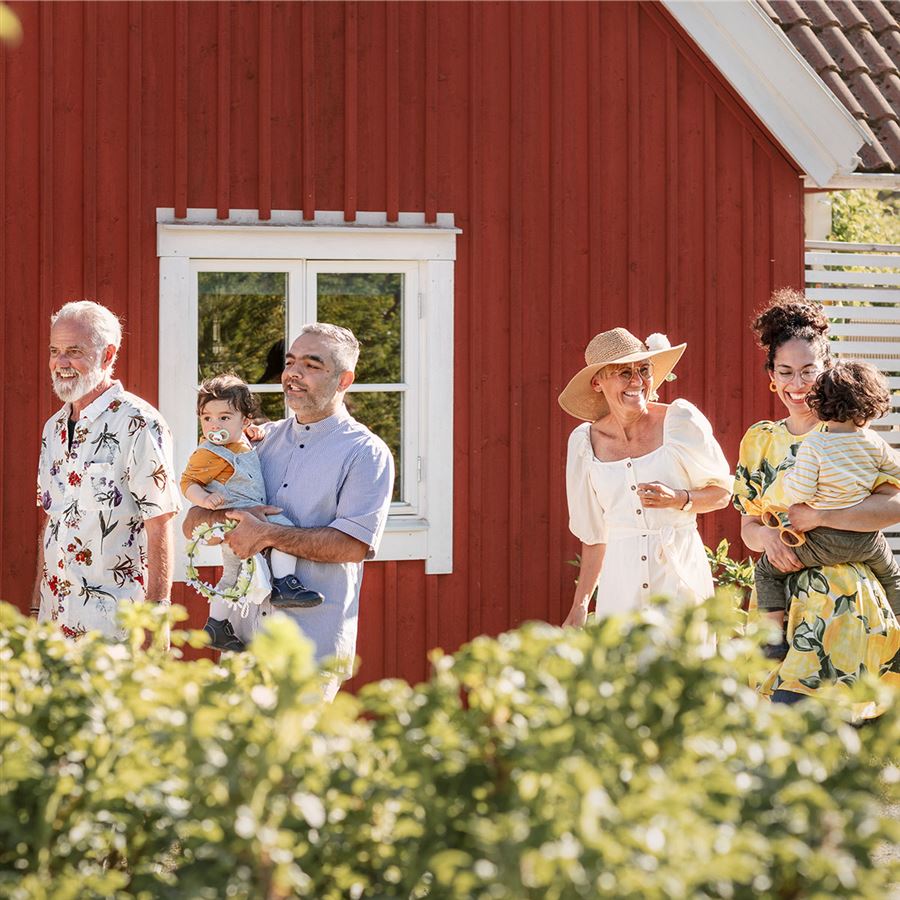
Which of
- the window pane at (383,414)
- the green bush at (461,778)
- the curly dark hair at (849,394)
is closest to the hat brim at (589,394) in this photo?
the curly dark hair at (849,394)

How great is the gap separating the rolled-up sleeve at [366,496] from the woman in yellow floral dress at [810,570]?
54.2 inches

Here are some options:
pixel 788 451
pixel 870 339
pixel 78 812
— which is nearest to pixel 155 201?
pixel 788 451

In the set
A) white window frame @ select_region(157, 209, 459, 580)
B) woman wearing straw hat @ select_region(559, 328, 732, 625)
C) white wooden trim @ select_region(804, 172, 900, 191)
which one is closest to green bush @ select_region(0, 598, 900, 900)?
woman wearing straw hat @ select_region(559, 328, 732, 625)

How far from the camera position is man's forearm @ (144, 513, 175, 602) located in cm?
503

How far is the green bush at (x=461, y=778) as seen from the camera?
2010mm

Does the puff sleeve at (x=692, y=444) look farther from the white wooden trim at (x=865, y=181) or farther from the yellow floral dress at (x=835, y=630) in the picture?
the white wooden trim at (x=865, y=181)

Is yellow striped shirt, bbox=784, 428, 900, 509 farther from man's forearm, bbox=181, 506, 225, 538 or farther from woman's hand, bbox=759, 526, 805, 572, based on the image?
man's forearm, bbox=181, 506, 225, 538

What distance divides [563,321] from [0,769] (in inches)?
212

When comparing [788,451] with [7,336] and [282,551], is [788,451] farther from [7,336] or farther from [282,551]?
[7,336]

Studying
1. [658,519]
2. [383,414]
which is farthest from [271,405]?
[658,519]

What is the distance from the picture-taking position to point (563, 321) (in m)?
7.42

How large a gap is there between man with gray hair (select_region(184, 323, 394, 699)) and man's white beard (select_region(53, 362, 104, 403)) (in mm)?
630

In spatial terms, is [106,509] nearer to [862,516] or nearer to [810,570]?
[810,570]

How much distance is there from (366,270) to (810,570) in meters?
2.88
